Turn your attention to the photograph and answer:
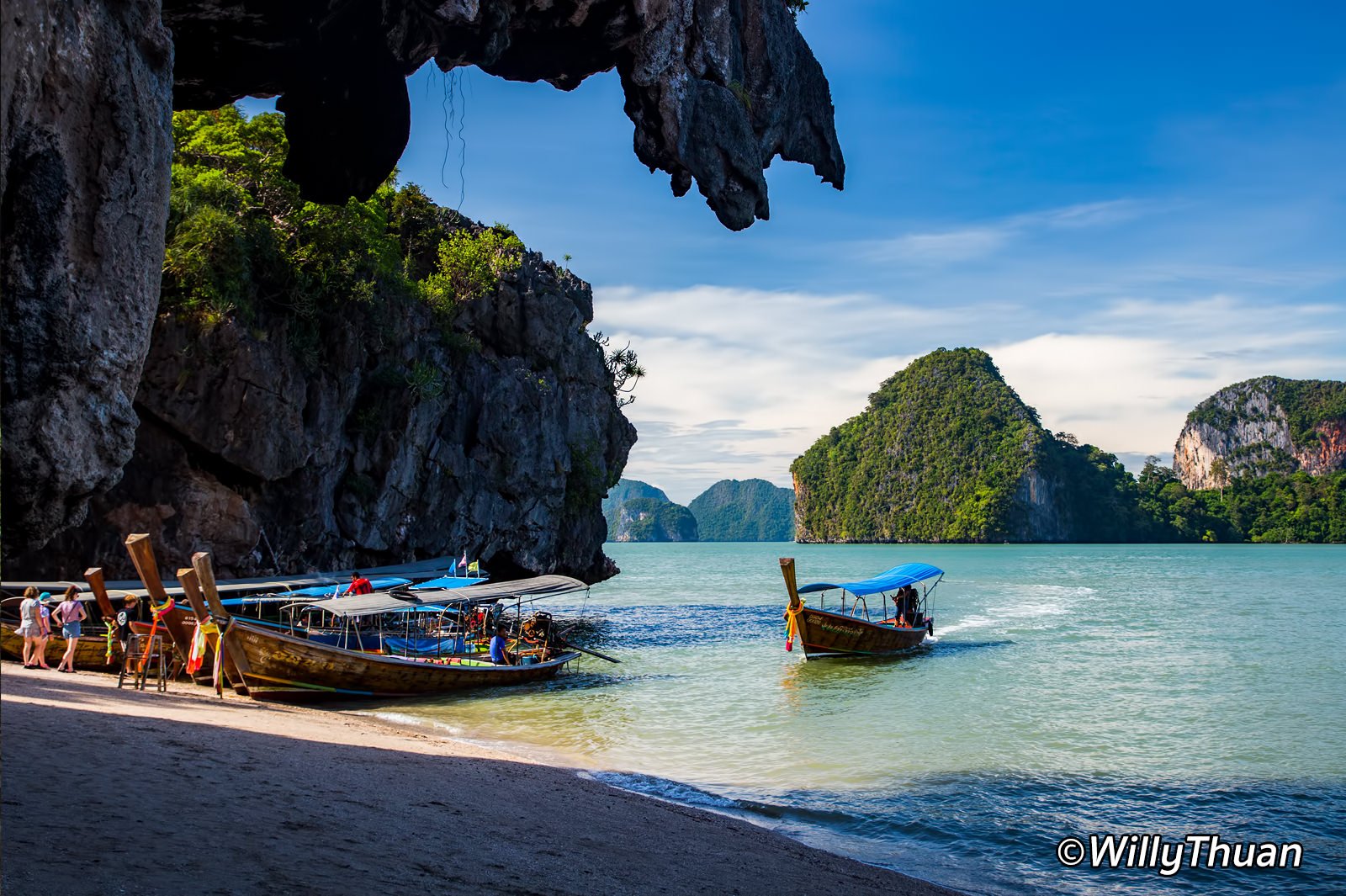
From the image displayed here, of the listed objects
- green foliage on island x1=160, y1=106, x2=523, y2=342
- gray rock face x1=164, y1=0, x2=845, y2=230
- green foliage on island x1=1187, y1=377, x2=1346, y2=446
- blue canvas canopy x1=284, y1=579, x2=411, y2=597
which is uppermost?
green foliage on island x1=1187, y1=377, x2=1346, y2=446

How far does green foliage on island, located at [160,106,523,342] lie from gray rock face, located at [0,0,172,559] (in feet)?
58.4

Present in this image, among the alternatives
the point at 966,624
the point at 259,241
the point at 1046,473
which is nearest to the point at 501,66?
the point at 259,241

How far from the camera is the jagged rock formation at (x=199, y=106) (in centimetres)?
411

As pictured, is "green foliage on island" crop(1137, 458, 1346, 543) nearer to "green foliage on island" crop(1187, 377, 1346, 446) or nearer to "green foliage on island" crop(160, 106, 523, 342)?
"green foliage on island" crop(1187, 377, 1346, 446)

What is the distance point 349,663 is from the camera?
1536 cm

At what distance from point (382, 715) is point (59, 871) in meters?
10.3

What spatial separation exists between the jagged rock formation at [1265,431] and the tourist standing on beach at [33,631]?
531 ft

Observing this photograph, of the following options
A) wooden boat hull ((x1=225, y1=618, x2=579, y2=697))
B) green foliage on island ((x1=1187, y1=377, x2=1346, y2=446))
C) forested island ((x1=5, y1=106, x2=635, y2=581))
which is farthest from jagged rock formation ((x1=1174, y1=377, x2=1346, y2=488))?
wooden boat hull ((x1=225, y1=618, x2=579, y2=697))

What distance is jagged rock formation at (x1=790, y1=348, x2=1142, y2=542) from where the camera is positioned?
134 meters

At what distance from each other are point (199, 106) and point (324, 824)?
293 inches

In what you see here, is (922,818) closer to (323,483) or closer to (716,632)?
(716,632)

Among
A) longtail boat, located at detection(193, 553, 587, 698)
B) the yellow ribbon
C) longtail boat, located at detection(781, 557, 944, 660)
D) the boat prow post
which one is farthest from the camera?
longtail boat, located at detection(781, 557, 944, 660)

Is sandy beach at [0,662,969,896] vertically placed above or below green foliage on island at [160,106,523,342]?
below

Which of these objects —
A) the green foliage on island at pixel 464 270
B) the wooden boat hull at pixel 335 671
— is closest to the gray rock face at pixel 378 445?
the green foliage on island at pixel 464 270
